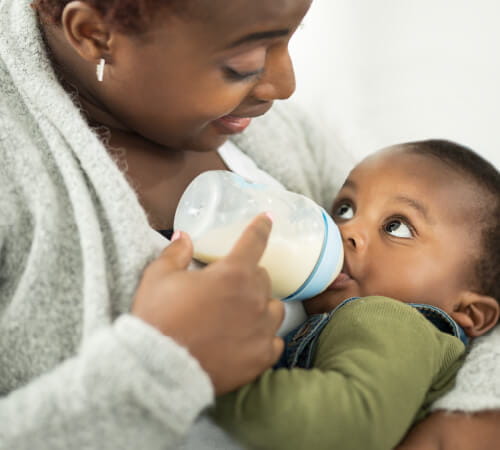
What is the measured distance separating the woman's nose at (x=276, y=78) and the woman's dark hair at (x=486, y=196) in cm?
34

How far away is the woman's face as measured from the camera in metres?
0.74

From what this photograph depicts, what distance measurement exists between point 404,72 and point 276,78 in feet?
2.62

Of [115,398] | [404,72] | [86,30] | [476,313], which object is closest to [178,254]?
[115,398]

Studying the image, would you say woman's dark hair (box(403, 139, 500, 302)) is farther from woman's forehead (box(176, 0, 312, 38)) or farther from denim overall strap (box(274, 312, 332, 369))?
woman's forehead (box(176, 0, 312, 38))

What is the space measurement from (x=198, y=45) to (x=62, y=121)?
0.67 feet

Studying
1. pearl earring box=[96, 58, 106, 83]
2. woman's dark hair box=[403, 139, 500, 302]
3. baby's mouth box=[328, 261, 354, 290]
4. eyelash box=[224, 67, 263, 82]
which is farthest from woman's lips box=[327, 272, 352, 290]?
pearl earring box=[96, 58, 106, 83]

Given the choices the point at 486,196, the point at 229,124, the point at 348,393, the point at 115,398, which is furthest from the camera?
the point at 486,196

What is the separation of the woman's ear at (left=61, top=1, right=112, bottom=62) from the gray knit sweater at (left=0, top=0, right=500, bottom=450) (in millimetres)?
75

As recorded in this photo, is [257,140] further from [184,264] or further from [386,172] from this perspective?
[184,264]

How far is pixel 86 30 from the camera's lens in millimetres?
777

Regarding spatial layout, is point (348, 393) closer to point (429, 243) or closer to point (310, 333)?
point (310, 333)

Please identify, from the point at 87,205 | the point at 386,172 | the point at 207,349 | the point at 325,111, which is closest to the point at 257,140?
the point at 386,172

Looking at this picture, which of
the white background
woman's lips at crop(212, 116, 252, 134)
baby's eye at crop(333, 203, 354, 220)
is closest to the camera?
woman's lips at crop(212, 116, 252, 134)

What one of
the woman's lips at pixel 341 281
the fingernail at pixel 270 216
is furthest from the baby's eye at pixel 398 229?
the fingernail at pixel 270 216
